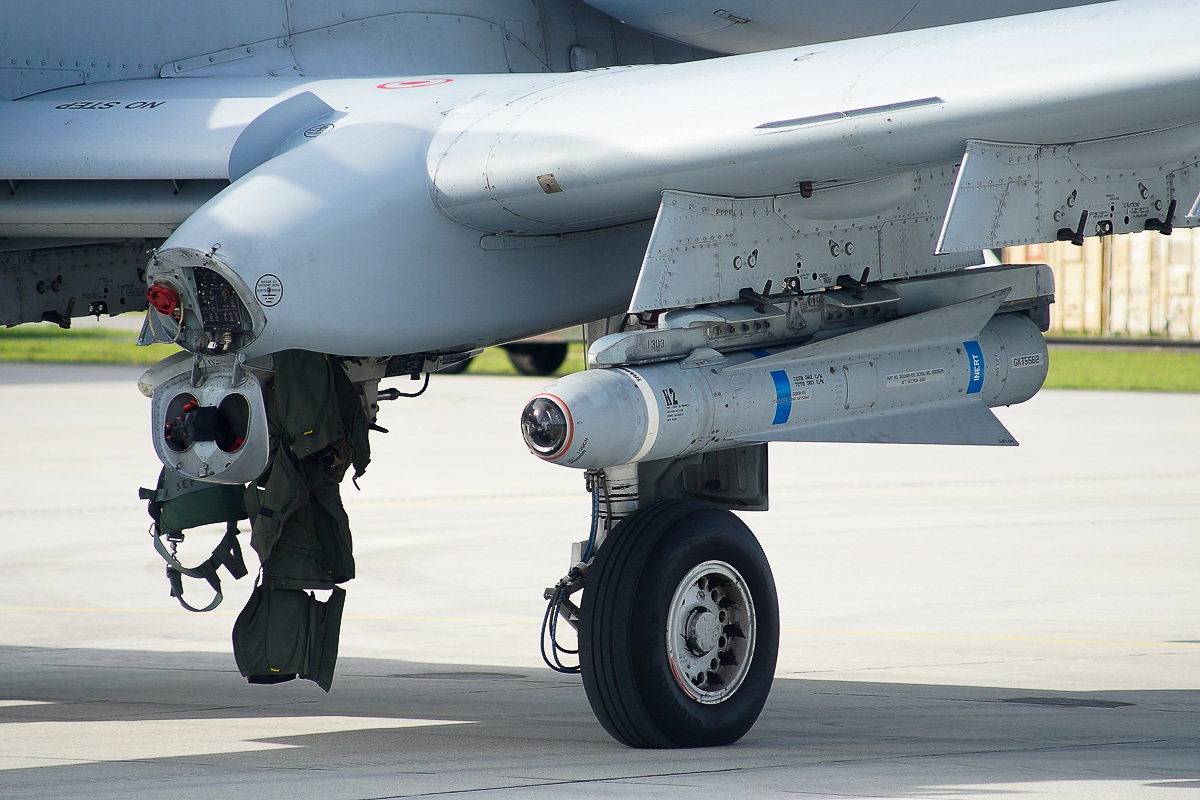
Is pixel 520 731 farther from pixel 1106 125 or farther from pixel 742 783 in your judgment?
pixel 1106 125

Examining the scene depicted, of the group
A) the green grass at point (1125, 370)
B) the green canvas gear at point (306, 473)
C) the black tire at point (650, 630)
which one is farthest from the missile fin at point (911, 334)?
the green grass at point (1125, 370)

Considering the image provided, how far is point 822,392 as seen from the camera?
25.6 feet

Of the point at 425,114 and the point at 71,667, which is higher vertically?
the point at 425,114

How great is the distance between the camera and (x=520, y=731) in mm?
8523

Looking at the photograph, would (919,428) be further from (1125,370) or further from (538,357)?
(1125,370)

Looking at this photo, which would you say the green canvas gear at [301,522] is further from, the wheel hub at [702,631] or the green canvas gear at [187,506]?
the wheel hub at [702,631]

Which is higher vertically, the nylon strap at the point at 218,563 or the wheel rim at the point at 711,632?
the nylon strap at the point at 218,563

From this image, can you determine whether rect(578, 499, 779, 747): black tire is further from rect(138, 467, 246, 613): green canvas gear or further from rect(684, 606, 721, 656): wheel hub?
rect(138, 467, 246, 613): green canvas gear

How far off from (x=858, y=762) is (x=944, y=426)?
65.6 inches

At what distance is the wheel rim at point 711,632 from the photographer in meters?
7.80

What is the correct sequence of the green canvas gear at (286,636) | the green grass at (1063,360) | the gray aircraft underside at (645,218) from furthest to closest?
the green grass at (1063,360), the green canvas gear at (286,636), the gray aircraft underside at (645,218)

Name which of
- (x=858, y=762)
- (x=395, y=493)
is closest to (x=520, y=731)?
(x=858, y=762)

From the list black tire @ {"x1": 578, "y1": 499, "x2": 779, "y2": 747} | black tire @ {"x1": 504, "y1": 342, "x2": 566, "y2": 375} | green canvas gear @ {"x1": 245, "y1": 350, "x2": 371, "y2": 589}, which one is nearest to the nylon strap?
green canvas gear @ {"x1": 245, "y1": 350, "x2": 371, "y2": 589}

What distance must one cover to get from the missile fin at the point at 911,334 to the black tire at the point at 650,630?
80cm
